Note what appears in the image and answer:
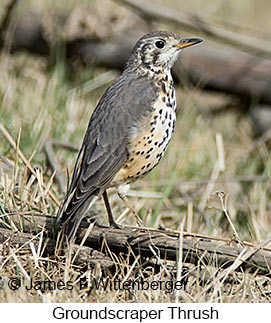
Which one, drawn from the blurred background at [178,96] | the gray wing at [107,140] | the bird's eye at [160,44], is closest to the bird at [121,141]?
the gray wing at [107,140]

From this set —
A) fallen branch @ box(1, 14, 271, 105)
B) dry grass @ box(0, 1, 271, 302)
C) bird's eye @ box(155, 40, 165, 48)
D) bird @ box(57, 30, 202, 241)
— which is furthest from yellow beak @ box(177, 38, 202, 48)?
fallen branch @ box(1, 14, 271, 105)

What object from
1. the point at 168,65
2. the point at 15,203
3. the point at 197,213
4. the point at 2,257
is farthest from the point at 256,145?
the point at 2,257

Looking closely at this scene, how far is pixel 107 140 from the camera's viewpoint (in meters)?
4.91

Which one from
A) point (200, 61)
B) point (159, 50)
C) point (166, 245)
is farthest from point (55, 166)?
point (200, 61)

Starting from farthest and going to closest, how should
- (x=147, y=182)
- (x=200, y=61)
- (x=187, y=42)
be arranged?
(x=200, y=61) → (x=147, y=182) → (x=187, y=42)

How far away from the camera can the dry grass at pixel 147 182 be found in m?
4.23

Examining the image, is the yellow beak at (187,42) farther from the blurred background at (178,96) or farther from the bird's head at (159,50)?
the blurred background at (178,96)

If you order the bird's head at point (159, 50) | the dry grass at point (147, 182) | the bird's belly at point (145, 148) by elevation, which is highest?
the bird's head at point (159, 50)

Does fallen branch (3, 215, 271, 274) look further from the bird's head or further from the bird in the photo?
the bird's head

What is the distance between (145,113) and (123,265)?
1.10 m

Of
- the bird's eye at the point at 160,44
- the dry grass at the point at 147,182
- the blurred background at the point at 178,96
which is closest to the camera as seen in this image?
the dry grass at the point at 147,182

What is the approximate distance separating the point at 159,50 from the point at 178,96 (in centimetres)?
331

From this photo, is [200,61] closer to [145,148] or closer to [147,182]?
[147,182]

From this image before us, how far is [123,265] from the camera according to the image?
445 centimetres
